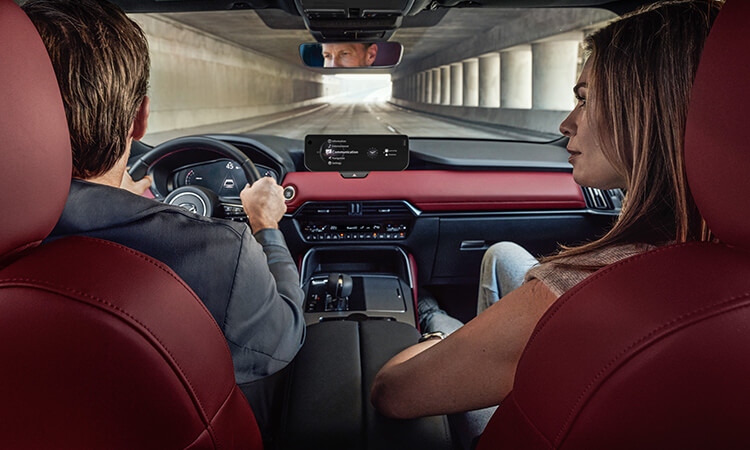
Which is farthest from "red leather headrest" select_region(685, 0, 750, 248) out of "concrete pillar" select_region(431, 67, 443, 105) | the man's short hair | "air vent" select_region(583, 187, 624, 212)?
"concrete pillar" select_region(431, 67, 443, 105)

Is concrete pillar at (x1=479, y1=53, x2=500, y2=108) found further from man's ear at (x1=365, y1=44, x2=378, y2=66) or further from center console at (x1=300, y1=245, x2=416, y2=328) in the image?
man's ear at (x1=365, y1=44, x2=378, y2=66)

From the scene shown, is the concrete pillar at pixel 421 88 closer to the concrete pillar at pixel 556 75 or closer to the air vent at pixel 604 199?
the concrete pillar at pixel 556 75

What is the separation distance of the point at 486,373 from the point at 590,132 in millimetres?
793

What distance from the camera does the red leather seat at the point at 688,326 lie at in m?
0.77

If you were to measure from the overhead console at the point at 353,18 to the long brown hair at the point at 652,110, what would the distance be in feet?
4.70

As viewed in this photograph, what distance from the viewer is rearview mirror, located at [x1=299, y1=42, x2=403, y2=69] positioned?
3.52 meters

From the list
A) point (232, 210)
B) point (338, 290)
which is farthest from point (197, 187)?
point (338, 290)

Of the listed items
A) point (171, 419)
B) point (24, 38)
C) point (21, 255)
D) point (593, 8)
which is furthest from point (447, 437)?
point (593, 8)

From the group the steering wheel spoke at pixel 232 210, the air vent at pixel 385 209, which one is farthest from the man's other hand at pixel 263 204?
the air vent at pixel 385 209

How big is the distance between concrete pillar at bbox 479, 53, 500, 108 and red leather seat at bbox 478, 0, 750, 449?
2074 centimetres

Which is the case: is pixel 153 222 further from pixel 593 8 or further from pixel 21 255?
pixel 593 8

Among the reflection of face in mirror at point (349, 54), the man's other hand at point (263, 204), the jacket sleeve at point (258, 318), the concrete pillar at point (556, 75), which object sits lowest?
the jacket sleeve at point (258, 318)

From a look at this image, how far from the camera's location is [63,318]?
2.73 feet

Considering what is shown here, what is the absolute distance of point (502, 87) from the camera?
17562 mm
